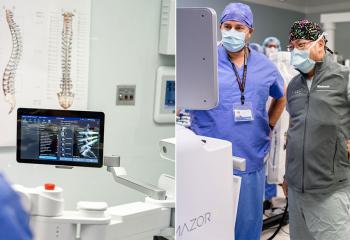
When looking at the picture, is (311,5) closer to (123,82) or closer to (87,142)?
(123,82)

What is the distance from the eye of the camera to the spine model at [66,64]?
1870 millimetres

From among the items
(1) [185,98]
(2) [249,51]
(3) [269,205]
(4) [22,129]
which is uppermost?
(2) [249,51]

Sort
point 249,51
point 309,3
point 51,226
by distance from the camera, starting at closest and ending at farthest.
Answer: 1. point 51,226
2. point 249,51
3. point 309,3

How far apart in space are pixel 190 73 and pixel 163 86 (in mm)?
1037

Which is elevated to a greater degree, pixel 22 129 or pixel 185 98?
pixel 185 98

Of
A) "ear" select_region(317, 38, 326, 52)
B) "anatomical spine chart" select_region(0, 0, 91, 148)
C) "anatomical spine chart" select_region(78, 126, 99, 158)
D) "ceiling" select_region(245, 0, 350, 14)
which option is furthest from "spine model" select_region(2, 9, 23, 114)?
"ceiling" select_region(245, 0, 350, 14)

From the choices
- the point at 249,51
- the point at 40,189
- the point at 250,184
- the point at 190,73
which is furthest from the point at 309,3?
the point at 40,189

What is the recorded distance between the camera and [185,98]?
1205 millimetres

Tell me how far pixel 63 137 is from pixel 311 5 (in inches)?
207

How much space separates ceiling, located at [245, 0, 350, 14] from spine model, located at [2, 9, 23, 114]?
13.9 feet

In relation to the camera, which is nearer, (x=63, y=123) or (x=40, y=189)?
(x=40, y=189)

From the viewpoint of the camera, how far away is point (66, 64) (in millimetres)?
1918

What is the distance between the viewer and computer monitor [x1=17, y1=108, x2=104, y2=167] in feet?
4.49

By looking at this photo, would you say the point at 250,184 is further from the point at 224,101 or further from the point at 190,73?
the point at 190,73
